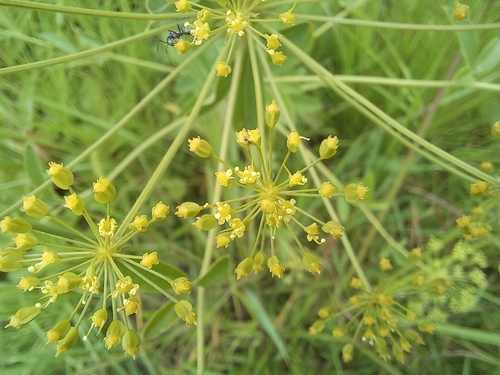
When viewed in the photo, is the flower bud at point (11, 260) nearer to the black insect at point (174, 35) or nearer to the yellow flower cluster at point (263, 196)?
the yellow flower cluster at point (263, 196)

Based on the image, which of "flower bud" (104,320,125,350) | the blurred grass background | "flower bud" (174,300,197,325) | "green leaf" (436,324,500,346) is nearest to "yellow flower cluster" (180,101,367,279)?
"flower bud" (174,300,197,325)

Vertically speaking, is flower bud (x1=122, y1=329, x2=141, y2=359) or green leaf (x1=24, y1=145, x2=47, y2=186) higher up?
green leaf (x1=24, y1=145, x2=47, y2=186)

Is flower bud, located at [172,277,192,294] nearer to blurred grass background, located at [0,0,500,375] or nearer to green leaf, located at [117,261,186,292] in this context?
green leaf, located at [117,261,186,292]

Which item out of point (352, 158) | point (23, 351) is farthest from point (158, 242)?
point (352, 158)

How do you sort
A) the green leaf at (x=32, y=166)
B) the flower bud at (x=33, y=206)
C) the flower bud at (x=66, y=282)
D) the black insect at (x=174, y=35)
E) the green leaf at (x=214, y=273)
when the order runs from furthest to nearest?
the black insect at (x=174, y=35) < the green leaf at (x=32, y=166) < the green leaf at (x=214, y=273) < the flower bud at (x=33, y=206) < the flower bud at (x=66, y=282)

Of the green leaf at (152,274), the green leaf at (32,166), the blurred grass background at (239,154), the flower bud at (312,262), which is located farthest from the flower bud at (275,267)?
the green leaf at (32,166)

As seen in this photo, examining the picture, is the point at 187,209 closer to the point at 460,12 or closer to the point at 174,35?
the point at 174,35

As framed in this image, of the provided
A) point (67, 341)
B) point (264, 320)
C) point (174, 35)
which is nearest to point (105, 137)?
point (174, 35)
